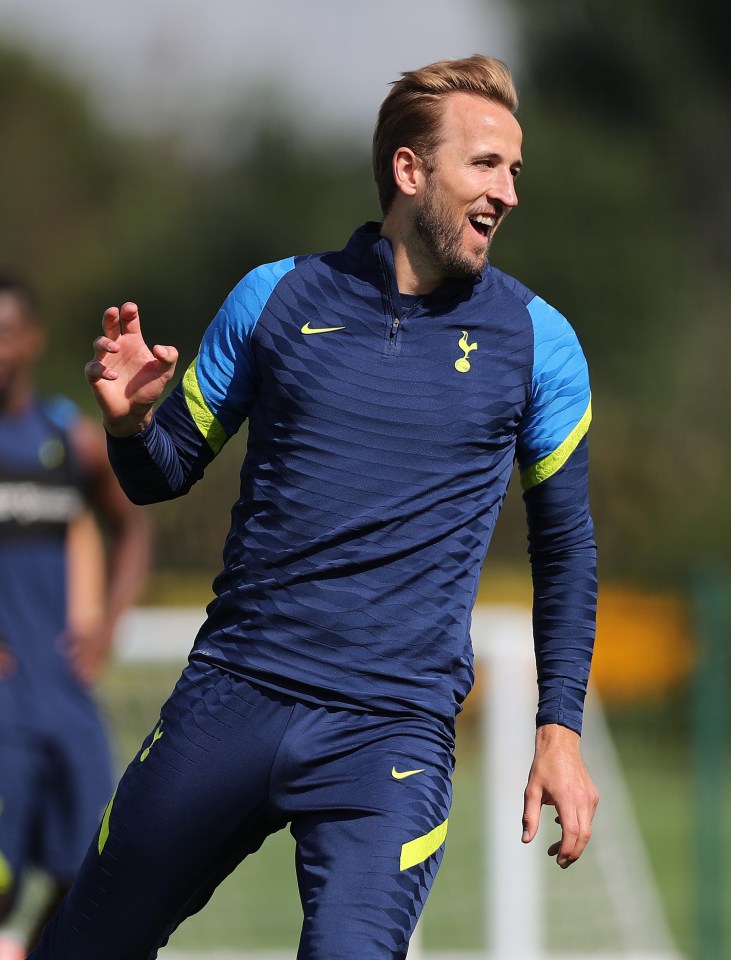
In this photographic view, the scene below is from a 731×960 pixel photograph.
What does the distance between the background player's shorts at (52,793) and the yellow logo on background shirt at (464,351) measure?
320 centimetres

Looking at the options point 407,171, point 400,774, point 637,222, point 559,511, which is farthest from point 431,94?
point 637,222

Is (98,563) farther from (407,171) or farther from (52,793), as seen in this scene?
(407,171)

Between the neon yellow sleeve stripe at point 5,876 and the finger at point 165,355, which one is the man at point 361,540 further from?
the neon yellow sleeve stripe at point 5,876

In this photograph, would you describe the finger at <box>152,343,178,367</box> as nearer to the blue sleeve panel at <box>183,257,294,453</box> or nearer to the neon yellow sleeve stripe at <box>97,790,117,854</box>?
the blue sleeve panel at <box>183,257,294,453</box>

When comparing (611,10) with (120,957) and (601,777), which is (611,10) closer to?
(601,777)

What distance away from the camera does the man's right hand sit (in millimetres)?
3236

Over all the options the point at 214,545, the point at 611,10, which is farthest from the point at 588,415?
the point at 611,10

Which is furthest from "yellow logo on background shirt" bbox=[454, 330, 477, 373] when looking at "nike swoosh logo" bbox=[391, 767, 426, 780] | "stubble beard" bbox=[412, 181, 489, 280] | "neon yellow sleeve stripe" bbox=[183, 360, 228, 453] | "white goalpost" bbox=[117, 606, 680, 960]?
"white goalpost" bbox=[117, 606, 680, 960]

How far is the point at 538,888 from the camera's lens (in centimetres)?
757

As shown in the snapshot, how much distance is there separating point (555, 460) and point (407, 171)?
69 cm

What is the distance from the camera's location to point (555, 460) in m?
3.55

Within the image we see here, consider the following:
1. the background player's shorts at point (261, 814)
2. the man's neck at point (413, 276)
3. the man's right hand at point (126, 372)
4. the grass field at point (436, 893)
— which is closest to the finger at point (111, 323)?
the man's right hand at point (126, 372)

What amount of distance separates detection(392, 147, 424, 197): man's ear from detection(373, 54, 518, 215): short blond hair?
0.02 metres

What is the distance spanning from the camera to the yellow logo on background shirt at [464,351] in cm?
342
